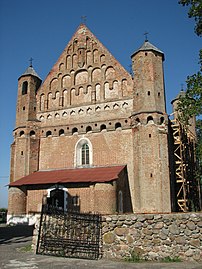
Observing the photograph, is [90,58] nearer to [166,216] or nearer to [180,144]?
[180,144]

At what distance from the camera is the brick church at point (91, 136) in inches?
850

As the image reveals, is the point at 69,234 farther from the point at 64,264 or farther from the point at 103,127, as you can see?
the point at 103,127

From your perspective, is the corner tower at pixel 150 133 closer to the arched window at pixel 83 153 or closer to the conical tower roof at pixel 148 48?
the conical tower roof at pixel 148 48

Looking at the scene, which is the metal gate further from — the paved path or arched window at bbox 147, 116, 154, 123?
arched window at bbox 147, 116, 154, 123

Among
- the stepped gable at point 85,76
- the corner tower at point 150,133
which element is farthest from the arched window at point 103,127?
the corner tower at point 150,133

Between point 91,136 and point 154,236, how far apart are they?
15.4 meters

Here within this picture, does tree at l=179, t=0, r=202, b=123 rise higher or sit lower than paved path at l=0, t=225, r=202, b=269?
higher

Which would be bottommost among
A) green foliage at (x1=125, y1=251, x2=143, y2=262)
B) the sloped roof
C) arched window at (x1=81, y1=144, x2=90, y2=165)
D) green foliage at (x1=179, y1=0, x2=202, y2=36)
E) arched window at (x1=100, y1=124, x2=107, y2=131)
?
green foliage at (x1=125, y1=251, x2=143, y2=262)

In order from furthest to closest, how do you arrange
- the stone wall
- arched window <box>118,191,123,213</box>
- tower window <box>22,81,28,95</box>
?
tower window <box>22,81,28,95</box>, arched window <box>118,191,123,213</box>, the stone wall

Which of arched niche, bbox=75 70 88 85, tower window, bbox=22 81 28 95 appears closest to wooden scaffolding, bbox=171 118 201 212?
arched niche, bbox=75 70 88 85

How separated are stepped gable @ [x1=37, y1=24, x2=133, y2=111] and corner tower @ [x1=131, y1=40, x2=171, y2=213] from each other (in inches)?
53.9

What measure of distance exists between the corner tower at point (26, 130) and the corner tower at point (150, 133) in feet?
29.1

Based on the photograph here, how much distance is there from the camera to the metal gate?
1072 centimetres

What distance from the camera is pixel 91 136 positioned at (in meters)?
25.2
